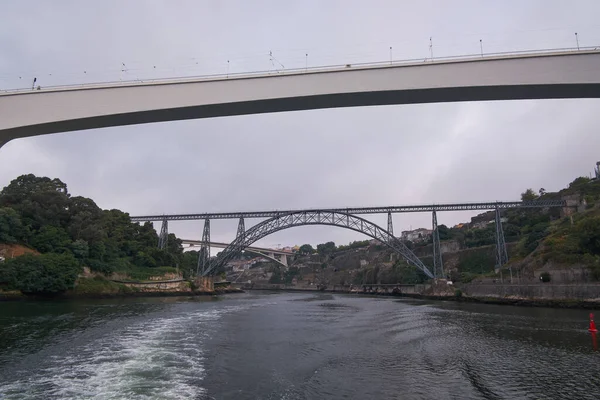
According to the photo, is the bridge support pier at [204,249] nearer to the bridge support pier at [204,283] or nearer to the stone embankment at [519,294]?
the bridge support pier at [204,283]

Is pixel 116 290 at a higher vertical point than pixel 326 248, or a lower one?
lower

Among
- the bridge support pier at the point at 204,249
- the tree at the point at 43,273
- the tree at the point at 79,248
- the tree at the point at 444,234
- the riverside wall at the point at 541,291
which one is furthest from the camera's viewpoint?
the tree at the point at 444,234

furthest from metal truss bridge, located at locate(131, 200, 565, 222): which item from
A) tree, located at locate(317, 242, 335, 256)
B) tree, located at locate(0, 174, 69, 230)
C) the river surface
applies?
tree, located at locate(317, 242, 335, 256)

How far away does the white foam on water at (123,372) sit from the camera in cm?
682

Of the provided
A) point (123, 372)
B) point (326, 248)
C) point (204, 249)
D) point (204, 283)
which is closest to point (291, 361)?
point (123, 372)

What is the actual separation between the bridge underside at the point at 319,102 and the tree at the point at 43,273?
25063 millimetres

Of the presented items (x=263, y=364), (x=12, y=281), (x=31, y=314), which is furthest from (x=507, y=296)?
(x=12, y=281)

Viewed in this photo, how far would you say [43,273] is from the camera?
2814 centimetres

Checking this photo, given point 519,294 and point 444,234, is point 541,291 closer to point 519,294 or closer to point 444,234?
point 519,294

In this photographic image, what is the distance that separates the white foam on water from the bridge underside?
15.1 feet

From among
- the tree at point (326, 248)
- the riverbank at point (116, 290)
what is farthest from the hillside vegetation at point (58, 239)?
the tree at point (326, 248)

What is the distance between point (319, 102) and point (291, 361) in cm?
635

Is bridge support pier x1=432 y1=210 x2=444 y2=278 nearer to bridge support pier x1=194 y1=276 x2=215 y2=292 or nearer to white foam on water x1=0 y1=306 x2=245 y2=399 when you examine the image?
bridge support pier x1=194 y1=276 x2=215 y2=292

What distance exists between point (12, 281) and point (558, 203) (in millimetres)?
52269
